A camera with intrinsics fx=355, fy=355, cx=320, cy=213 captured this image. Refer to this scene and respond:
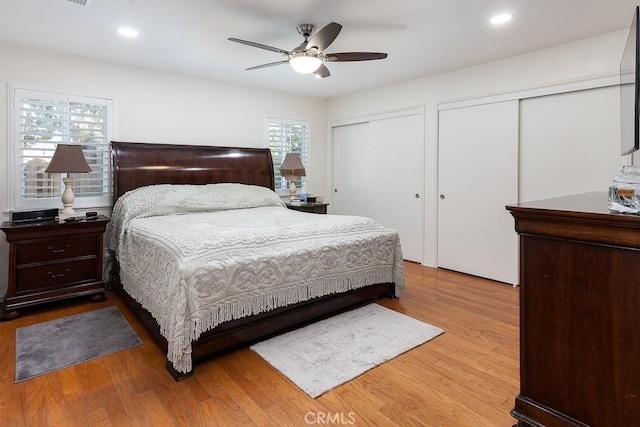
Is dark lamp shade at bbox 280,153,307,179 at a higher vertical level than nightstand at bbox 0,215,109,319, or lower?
higher

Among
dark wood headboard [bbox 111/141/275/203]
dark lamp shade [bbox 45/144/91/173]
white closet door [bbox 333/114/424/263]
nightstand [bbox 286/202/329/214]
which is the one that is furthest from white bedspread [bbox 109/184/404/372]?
white closet door [bbox 333/114/424/263]

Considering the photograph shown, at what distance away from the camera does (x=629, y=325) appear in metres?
1.11

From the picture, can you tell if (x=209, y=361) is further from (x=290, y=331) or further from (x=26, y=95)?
(x=26, y=95)

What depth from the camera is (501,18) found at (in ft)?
9.25

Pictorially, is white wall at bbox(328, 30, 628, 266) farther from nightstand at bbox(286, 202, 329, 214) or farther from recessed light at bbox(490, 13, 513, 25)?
nightstand at bbox(286, 202, 329, 214)

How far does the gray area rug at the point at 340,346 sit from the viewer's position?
212cm

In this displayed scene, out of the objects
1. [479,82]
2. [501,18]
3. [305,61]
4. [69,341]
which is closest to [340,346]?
[69,341]

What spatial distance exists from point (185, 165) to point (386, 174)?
2.71 meters

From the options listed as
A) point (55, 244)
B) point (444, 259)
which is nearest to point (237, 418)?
point (55, 244)

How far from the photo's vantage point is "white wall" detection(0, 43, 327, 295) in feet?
11.1

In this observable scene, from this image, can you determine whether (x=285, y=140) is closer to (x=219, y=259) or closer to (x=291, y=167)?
(x=291, y=167)

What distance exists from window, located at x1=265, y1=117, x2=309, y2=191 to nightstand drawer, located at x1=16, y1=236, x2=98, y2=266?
8.64 ft

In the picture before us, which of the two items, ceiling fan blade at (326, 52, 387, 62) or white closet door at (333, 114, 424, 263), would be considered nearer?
ceiling fan blade at (326, 52, 387, 62)

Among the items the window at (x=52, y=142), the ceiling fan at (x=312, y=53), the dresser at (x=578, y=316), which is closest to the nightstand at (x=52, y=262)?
the window at (x=52, y=142)
